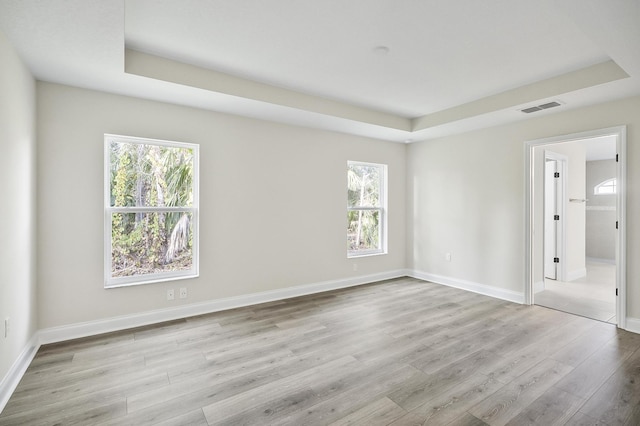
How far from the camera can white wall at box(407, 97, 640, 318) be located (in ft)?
11.3

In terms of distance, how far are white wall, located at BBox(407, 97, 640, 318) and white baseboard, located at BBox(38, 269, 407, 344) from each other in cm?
159

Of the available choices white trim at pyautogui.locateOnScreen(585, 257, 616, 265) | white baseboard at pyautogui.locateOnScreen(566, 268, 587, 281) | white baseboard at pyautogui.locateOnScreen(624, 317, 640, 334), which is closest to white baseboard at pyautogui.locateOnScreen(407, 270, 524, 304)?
white baseboard at pyautogui.locateOnScreen(624, 317, 640, 334)

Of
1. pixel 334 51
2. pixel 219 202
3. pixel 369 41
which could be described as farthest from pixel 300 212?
pixel 369 41

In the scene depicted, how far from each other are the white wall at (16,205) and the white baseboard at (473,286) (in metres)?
5.24

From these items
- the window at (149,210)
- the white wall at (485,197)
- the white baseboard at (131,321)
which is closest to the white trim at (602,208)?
the white wall at (485,197)

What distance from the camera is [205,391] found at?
7.41ft

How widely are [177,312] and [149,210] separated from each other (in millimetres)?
1210

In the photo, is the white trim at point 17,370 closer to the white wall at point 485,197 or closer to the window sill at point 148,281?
the window sill at point 148,281

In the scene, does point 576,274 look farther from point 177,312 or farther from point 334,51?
point 177,312

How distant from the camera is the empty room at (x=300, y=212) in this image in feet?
7.20

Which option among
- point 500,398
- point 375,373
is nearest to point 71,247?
point 375,373

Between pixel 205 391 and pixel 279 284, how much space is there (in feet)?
7.37

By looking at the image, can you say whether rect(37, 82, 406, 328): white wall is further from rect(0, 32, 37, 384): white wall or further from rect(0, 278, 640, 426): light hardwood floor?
rect(0, 278, 640, 426): light hardwood floor

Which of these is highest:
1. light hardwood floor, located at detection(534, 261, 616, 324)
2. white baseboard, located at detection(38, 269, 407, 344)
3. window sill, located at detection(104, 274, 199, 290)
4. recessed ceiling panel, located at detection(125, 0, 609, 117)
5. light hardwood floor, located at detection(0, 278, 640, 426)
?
recessed ceiling panel, located at detection(125, 0, 609, 117)
